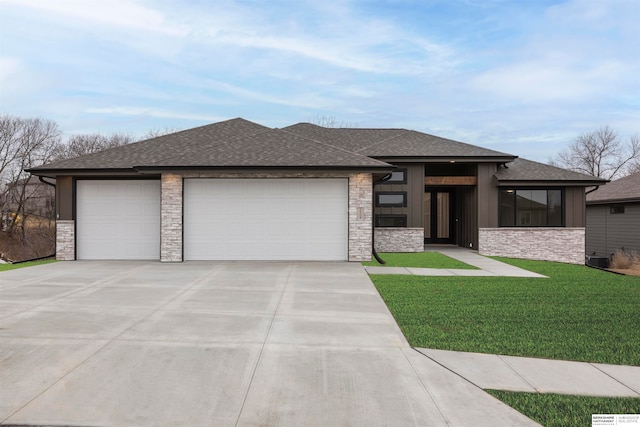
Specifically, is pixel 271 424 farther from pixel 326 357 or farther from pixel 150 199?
pixel 150 199

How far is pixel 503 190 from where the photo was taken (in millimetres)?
17047

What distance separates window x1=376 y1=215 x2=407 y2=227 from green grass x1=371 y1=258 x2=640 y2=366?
22.9 ft

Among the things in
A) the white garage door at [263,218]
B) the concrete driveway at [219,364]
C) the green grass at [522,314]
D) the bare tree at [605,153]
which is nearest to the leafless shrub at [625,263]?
the green grass at [522,314]

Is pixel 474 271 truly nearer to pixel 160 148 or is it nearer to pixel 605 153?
pixel 160 148

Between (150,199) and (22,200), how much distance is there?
26334 millimetres

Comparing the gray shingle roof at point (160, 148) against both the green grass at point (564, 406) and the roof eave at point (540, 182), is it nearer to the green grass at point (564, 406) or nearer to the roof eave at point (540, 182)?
the roof eave at point (540, 182)

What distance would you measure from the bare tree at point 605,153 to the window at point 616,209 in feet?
75.7

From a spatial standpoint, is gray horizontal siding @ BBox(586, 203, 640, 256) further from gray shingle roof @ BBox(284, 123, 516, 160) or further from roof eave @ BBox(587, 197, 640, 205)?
gray shingle roof @ BBox(284, 123, 516, 160)

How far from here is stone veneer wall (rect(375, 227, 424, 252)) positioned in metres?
16.8

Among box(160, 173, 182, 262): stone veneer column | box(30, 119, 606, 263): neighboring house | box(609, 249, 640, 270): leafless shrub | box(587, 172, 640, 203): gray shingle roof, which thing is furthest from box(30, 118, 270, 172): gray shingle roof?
box(587, 172, 640, 203): gray shingle roof

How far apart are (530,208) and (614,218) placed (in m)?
7.11

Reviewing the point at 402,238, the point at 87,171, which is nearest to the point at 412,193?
the point at 402,238

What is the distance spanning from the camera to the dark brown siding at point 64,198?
13.1 meters

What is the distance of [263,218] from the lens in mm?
12586
